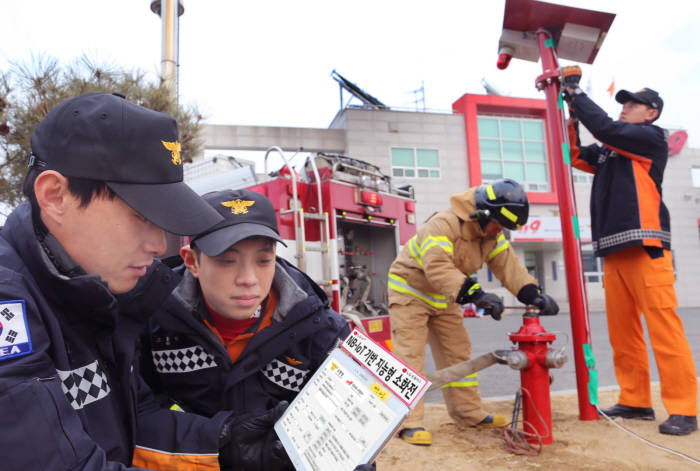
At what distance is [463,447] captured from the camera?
3.67 metres

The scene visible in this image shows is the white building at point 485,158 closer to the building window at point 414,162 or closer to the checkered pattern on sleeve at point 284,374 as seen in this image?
the building window at point 414,162

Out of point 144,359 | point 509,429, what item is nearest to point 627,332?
point 509,429

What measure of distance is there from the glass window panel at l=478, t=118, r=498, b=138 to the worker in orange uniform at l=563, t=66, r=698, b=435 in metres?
19.5

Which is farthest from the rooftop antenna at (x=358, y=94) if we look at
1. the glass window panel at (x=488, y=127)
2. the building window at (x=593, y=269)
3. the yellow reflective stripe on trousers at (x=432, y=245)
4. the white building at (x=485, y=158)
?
the yellow reflective stripe on trousers at (x=432, y=245)

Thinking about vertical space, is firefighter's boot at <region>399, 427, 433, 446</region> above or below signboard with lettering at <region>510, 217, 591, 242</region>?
below

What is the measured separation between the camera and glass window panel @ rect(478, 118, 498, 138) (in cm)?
2317

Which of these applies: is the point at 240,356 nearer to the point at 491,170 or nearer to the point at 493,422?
the point at 493,422

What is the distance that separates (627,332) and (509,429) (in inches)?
53.6

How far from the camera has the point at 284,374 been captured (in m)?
1.99

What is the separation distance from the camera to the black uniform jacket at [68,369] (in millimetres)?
904

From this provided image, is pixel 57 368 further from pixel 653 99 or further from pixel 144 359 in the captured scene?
pixel 653 99

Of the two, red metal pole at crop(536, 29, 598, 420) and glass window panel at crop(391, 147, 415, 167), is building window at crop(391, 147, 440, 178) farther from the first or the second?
red metal pole at crop(536, 29, 598, 420)

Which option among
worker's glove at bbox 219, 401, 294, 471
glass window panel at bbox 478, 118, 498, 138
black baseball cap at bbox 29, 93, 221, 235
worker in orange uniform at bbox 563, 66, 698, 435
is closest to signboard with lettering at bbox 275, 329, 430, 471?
worker's glove at bbox 219, 401, 294, 471

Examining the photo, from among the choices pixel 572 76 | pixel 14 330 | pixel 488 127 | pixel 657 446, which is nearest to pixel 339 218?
pixel 572 76
